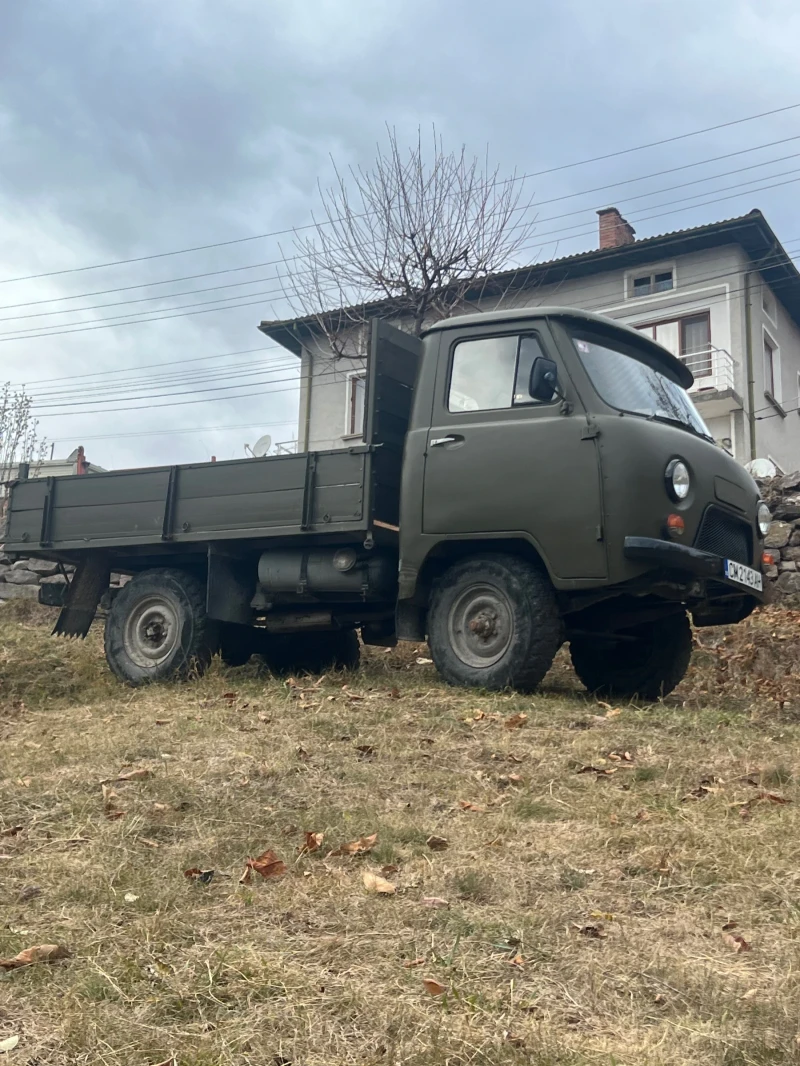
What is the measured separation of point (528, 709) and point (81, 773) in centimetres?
262

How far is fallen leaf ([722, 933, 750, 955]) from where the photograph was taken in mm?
2834

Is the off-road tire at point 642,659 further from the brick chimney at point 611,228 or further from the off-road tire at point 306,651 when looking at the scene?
the brick chimney at point 611,228

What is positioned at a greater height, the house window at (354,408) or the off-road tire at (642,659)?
the house window at (354,408)

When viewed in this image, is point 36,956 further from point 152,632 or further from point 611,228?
point 611,228

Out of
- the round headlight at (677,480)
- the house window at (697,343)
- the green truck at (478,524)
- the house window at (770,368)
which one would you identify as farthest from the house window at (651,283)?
the round headlight at (677,480)

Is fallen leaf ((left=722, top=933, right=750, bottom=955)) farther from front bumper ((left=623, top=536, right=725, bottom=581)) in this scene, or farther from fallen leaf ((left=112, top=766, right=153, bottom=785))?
front bumper ((left=623, top=536, right=725, bottom=581))

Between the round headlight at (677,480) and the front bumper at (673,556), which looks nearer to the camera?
the front bumper at (673,556)

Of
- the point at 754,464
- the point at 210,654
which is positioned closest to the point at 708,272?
the point at 754,464

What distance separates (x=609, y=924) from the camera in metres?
3.03

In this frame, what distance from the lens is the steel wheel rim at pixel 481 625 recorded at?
662 cm

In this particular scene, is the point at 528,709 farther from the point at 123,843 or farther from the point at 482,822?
the point at 123,843

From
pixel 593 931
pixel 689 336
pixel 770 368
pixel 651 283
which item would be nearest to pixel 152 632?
pixel 593 931

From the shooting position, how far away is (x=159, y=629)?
8406 mm

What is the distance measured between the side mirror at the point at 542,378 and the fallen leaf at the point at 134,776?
3.33m
